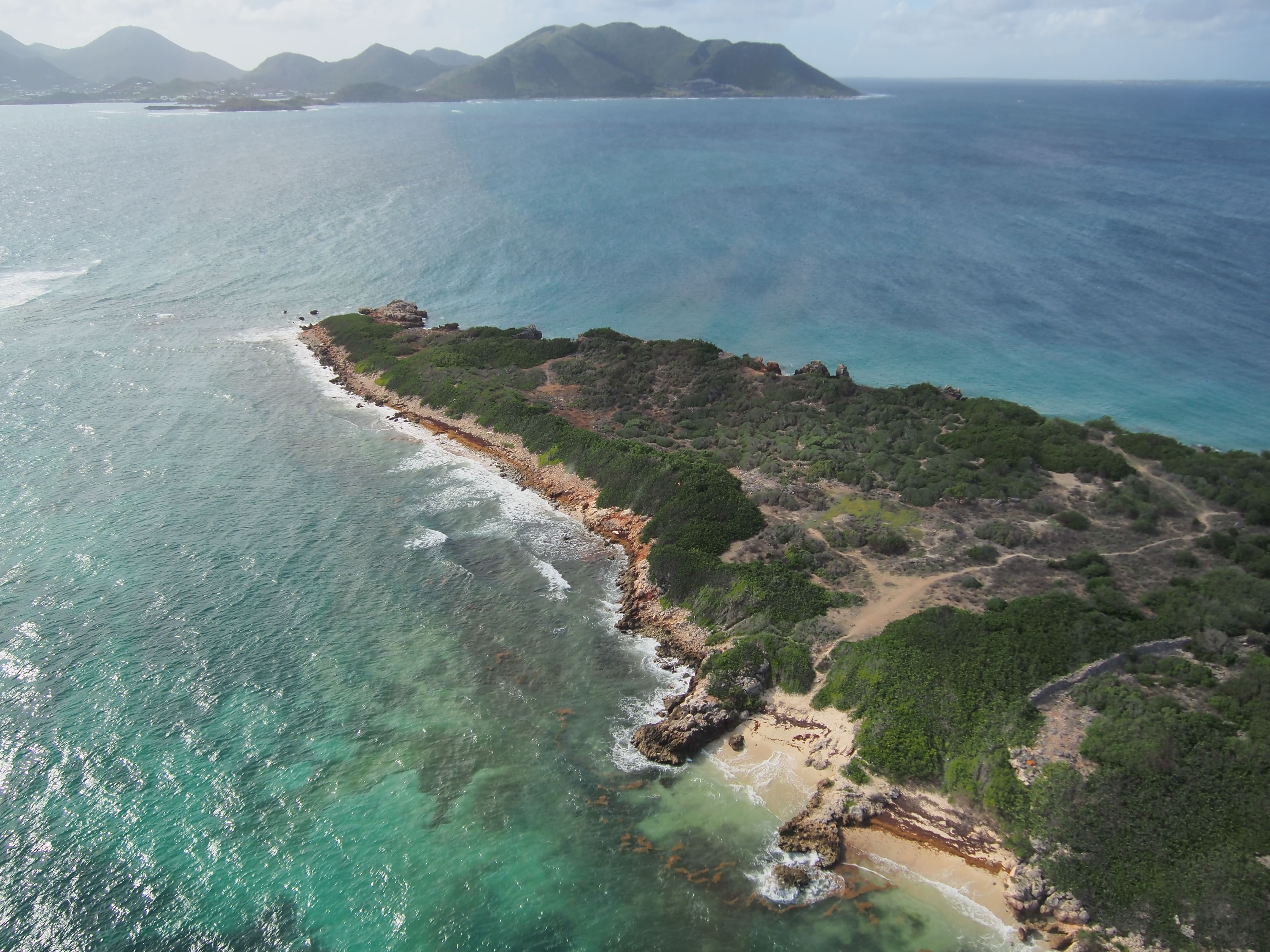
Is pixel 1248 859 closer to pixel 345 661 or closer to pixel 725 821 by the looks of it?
pixel 725 821

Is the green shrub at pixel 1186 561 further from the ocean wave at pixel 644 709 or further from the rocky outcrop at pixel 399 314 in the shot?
the rocky outcrop at pixel 399 314

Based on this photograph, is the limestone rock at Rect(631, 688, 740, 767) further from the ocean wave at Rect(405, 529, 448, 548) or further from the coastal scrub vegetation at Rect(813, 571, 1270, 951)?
the ocean wave at Rect(405, 529, 448, 548)

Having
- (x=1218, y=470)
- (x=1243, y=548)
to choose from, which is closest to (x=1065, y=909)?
(x=1243, y=548)

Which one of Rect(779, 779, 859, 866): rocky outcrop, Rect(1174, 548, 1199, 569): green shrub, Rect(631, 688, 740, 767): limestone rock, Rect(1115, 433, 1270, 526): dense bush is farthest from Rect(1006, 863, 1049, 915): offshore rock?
Rect(1115, 433, 1270, 526): dense bush

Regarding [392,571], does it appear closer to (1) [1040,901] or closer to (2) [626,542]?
(2) [626,542]

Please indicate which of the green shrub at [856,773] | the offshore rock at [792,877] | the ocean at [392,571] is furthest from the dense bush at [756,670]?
the offshore rock at [792,877]

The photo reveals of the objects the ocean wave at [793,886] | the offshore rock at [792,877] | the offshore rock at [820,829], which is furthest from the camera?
the offshore rock at [820,829]
